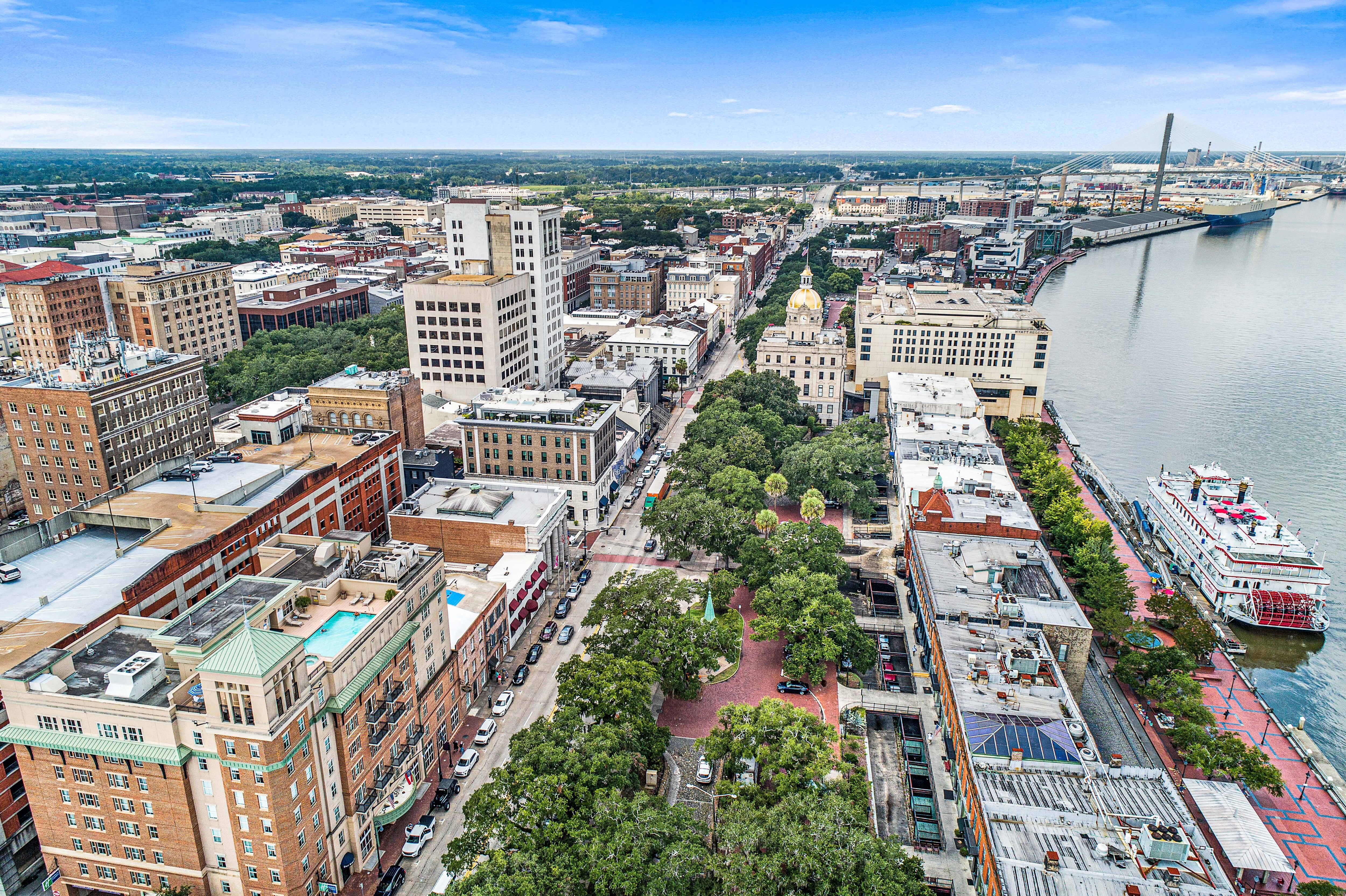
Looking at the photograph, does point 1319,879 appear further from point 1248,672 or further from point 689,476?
point 689,476

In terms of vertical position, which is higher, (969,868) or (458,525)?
(458,525)

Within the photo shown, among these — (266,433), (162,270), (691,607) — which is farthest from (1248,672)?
(162,270)

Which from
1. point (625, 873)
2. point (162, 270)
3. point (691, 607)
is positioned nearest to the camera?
point (625, 873)

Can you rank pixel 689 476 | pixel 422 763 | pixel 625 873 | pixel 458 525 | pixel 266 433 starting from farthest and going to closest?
1. pixel 689 476
2. pixel 266 433
3. pixel 458 525
4. pixel 422 763
5. pixel 625 873

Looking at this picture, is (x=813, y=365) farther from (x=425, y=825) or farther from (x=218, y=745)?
(x=218, y=745)

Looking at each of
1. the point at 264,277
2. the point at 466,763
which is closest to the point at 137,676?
the point at 466,763

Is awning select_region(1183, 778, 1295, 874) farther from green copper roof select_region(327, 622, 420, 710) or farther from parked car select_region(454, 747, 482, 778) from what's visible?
green copper roof select_region(327, 622, 420, 710)
